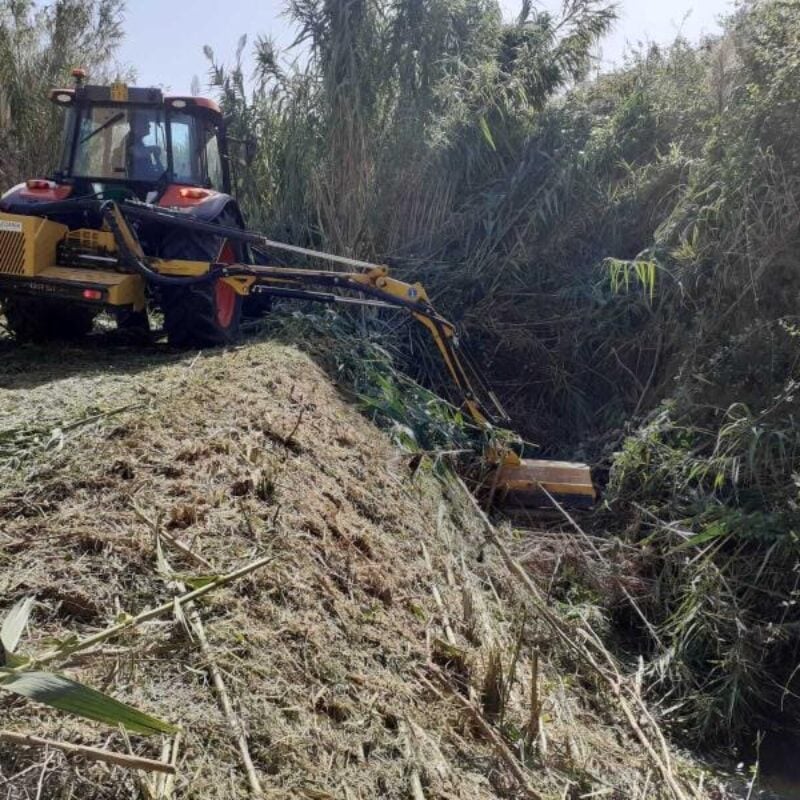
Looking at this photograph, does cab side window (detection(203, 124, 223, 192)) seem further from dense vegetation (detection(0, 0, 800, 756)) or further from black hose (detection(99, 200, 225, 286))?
black hose (detection(99, 200, 225, 286))

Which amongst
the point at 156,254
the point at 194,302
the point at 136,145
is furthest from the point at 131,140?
the point at 194,302

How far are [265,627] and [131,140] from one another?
4.90m

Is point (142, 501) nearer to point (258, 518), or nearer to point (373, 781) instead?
point (258, 518)

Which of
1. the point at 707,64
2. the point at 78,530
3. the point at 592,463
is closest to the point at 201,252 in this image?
the point at 592,463

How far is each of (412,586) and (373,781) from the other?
4.03 ft

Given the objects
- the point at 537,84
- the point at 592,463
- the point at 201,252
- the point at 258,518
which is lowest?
the point at 592,463

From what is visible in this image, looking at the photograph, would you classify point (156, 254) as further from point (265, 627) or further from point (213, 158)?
point (265, 627)

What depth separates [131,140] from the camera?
6.54m

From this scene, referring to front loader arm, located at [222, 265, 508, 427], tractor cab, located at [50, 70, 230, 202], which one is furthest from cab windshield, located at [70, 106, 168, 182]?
front loader arm, located at [222, 265, 508, 427]

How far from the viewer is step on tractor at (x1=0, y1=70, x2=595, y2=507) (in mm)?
5492

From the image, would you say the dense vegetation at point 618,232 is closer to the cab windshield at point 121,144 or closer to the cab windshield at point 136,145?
the cab windshield at point 136,145

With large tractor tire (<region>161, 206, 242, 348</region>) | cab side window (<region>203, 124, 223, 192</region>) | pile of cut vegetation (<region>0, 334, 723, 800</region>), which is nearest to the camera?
pile of cut vegetation (<region>0, 334, 723, 800</region>)

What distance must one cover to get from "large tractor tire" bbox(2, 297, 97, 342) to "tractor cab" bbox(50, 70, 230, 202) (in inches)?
33.1

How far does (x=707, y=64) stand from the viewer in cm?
802
